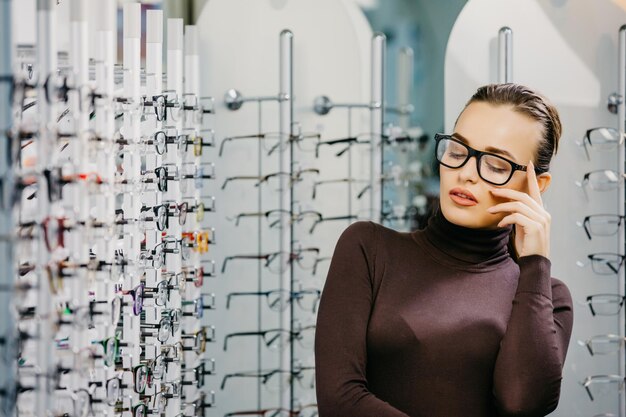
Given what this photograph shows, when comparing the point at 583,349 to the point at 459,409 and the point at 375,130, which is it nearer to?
the point at 375,130

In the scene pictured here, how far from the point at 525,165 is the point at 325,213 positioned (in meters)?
2.20

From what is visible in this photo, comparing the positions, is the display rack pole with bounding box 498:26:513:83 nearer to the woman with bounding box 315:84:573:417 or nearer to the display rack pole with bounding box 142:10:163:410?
the display rack pole with bounding box 142:10:163:410

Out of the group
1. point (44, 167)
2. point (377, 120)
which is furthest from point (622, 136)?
point (44, 167)

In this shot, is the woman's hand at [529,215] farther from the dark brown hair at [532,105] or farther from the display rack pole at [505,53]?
the display rack pole at [505,53]

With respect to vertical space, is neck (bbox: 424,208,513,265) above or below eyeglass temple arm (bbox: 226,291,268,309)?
above

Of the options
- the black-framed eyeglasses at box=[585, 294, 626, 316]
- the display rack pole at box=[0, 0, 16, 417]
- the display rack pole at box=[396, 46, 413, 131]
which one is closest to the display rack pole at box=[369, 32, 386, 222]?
the display rack pole at box=[396, 46, 413, 131]

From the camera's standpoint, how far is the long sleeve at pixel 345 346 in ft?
4.94

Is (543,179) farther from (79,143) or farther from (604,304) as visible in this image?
(604,304)

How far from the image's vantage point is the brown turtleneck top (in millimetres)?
1523

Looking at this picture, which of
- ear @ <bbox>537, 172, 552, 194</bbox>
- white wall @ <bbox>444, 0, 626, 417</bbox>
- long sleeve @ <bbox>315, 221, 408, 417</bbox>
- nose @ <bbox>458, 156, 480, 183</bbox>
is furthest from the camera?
white wall @ <bbox>444, 0, 626, 417</bbox>

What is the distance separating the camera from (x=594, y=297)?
11.8 feet

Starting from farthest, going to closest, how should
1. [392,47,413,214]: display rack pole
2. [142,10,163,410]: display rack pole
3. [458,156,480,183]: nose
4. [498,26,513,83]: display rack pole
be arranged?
[392,47,413,214]: display rack pole, [498,26,513,83]: display rack pole, [142,10,163,410]: display rack pole, [458,156,480,183]: nose

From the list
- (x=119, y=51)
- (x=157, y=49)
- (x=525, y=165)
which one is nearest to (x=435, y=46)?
(x=119, y=51)

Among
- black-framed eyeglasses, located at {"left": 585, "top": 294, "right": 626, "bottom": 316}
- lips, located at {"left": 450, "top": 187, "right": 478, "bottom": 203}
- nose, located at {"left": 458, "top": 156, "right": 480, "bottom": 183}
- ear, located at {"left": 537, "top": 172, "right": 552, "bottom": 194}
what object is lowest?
black-framed eyeglasses, located at {"left": 585, "top": 294, "right": 626, "bottom": 316}
